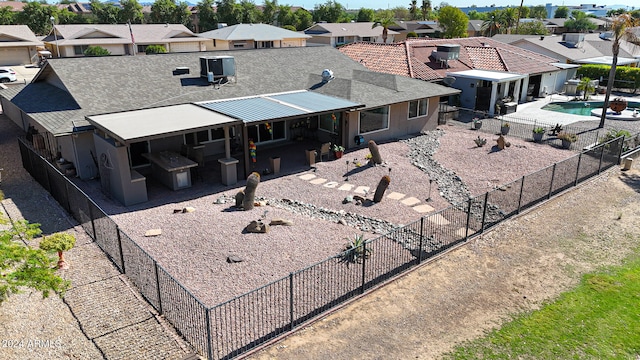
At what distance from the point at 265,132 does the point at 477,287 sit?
1511 centimetres

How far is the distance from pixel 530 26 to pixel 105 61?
77.8 meters

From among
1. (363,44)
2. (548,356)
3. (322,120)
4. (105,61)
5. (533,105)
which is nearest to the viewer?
(548,356)

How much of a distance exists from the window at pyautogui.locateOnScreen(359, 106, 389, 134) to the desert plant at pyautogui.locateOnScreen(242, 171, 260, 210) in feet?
32.2

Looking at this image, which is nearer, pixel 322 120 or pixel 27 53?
pixel 322 120

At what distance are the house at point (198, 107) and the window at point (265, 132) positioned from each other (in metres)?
0.06

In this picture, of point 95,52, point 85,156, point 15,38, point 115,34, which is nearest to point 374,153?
point 85,156

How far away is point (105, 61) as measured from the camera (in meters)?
21.6

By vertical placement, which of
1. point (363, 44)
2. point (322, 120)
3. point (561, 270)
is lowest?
point (561, 270)

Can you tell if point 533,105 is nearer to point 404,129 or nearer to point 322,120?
point 404,129

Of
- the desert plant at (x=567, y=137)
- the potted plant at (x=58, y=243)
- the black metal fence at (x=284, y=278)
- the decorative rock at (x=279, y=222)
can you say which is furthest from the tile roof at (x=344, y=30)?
the potted plant at (x=58, y=243)

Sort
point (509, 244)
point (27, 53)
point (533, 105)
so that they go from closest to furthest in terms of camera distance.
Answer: point (509, 244) < point (533, 105) < point (27, 53)

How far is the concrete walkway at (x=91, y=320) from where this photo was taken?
9.38 m

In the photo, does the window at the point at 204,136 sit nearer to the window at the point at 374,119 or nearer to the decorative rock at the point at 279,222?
the window at the point at 374,119

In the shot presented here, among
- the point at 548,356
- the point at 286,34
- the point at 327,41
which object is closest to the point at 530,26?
the point at 327,41
